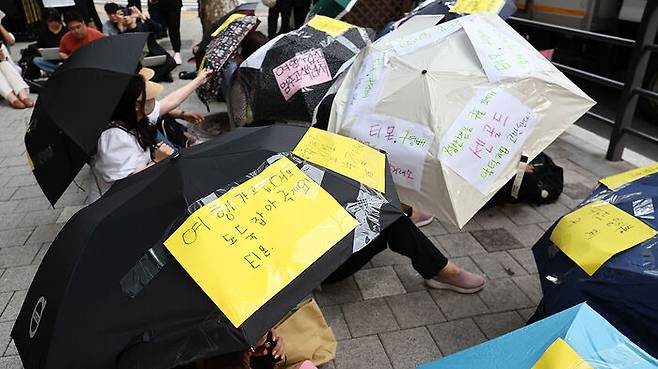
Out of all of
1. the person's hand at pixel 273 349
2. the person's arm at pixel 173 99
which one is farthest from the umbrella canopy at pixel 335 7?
the person's hand at pixel 273 349

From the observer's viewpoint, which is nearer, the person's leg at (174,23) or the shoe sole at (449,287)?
the shoe sole at (449,287)

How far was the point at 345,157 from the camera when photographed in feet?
5.73

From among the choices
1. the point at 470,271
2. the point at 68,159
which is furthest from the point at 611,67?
the point at 68,159

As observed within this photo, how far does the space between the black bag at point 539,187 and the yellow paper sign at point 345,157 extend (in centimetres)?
187

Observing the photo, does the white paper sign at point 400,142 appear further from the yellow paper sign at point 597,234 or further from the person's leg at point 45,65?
the person's leg at point 45,65

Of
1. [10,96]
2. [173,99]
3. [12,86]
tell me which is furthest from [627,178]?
[12,86]

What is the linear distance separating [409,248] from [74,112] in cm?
170


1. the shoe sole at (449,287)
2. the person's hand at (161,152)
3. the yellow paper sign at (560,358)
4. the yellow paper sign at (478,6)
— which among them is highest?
the yellow paper sign at (478,6)

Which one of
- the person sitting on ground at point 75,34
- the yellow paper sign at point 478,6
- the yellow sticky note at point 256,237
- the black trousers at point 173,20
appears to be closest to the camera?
the yellow sticky note at point 256,237

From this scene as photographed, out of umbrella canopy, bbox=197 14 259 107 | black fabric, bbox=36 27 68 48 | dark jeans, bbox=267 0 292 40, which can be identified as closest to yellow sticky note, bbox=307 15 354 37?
umbrella canopy, bbox=197 14 259 107

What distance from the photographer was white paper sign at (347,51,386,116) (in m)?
2.25

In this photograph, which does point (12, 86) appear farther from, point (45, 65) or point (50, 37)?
point (50, 37)

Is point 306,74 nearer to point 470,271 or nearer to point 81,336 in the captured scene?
point 470,271

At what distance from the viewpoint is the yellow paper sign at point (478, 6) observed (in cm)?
325
